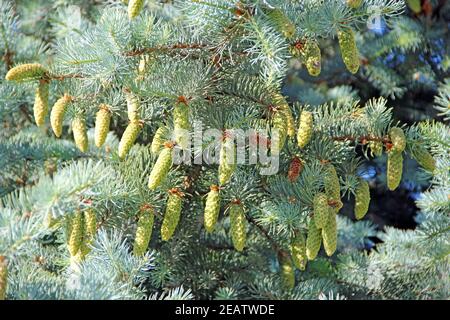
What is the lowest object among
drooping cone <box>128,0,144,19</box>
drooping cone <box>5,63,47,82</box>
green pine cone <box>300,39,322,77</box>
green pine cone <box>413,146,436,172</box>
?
green pine cone <box>413,146,436,172</box>

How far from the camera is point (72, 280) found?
2.77 feet

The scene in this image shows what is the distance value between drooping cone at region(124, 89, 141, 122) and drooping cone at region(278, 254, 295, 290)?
14.6 inches

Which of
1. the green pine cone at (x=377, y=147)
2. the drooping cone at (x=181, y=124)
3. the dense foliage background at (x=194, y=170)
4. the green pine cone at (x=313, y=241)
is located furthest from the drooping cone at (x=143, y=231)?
the green pine cone at (x=377, y=147)

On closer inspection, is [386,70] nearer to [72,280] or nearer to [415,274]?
[415,274]

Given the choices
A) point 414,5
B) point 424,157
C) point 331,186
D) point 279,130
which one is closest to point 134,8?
point 279,130

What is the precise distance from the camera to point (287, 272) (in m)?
1.19

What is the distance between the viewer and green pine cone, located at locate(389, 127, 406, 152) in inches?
39.9

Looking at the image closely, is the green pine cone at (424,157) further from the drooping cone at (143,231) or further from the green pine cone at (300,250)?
the drooping cone at (143,231)

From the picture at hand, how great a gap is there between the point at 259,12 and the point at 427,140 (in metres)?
0.33

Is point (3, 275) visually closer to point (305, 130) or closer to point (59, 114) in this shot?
point (59, 114)

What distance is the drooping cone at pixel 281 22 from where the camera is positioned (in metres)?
0.93

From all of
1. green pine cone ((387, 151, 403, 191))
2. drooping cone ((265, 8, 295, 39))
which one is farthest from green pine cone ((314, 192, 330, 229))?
drooping cone ((265, 8, 295, 39))

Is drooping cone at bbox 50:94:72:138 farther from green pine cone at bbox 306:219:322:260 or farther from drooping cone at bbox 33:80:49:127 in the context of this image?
green pine cone at bbox 306:219:322:260
